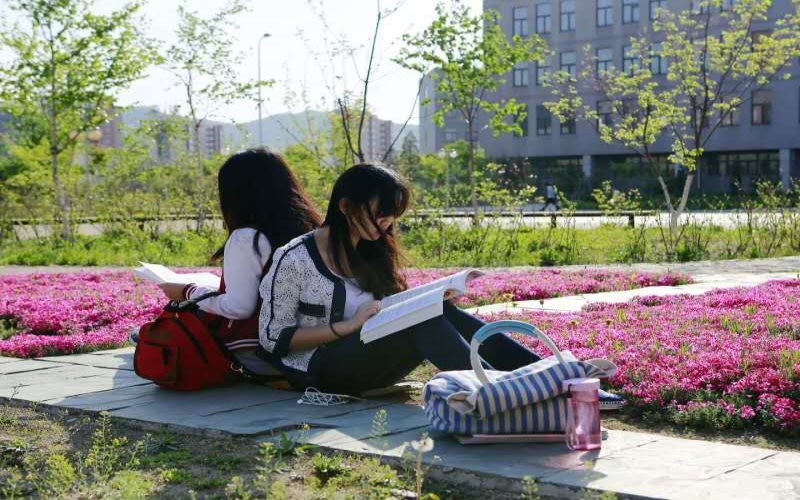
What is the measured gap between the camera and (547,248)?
51.9ft

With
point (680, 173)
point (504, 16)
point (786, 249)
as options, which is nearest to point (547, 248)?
point (786, 249)

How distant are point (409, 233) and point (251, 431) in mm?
12287

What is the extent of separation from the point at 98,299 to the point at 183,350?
4.80 meters

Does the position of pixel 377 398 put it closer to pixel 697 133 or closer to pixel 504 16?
pixel 697 133

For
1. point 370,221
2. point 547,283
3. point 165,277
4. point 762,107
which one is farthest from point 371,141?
point 370,221

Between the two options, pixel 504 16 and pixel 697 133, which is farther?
pixel 504 16

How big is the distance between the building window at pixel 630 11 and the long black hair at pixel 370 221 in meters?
52.3

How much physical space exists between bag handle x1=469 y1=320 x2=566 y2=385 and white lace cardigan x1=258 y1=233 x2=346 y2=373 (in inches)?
43.8

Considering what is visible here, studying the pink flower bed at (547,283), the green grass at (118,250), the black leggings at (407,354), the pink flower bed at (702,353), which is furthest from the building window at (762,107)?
the black leggings at (407,354)

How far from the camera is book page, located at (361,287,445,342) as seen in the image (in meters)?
4.44

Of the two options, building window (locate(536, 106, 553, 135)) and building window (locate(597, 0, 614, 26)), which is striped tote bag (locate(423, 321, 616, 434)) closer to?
building window (locate(597, 0, 614, 26))

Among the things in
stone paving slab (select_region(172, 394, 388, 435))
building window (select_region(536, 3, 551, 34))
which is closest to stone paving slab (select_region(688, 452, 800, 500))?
stone paving slab (select_region(172, 394, 388, 435))

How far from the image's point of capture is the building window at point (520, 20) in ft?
194

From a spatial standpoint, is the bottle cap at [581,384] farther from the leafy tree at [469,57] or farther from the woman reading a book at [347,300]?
the leafy tree at [469,57]
